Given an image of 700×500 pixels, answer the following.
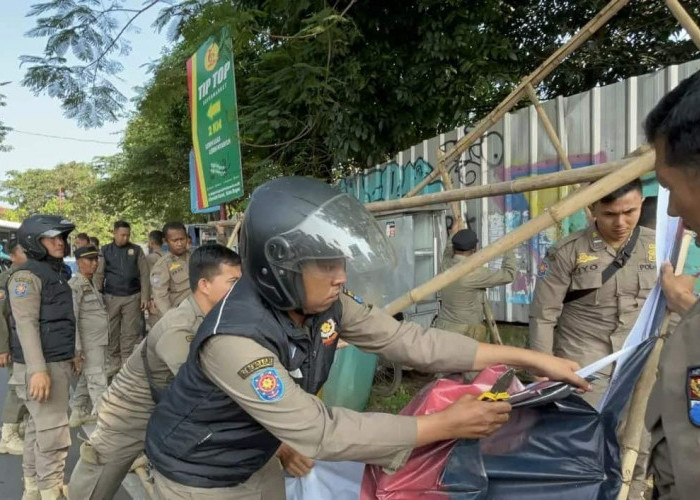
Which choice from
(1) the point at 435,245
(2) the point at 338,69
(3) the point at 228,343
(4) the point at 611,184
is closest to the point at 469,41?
(2) the point at 338,69

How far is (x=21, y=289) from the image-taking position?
337 centimetres

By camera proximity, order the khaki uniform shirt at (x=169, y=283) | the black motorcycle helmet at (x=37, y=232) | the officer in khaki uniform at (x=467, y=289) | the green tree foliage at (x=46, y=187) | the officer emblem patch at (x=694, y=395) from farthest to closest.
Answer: the green tree foliage at (x=46, y=187) → the khaki uniform shirt at (x=169, y=283) → the officer in khaki uniform at (x=467, y=289) → the black motorcycle helmet at (x=37, y=232) → the officer emblem patch at (x=694, y=395)

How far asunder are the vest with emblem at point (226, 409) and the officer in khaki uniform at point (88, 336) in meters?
3.66

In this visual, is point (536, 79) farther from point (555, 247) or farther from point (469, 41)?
point (469, 41)

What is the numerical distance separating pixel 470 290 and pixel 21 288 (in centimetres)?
319

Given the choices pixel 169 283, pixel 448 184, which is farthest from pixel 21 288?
pixel 448 184

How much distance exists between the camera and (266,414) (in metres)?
1.41

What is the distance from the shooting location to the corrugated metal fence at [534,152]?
4.16 metres

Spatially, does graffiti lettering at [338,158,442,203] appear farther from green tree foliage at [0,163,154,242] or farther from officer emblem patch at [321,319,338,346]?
green tree foliage at [0,163,154,242]

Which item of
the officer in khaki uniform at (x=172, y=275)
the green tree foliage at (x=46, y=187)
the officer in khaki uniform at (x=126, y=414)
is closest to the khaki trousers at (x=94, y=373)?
the officer in khaki uniform at (x=172, y=275)

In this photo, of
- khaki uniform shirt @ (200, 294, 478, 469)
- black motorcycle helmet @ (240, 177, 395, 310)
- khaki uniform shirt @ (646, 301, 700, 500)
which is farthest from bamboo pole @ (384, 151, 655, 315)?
khaki uniform shirt @ (646, 301, 700, 500)

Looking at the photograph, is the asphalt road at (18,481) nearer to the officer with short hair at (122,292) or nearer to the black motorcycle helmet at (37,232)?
the black motorcycle helmet at (37,232)

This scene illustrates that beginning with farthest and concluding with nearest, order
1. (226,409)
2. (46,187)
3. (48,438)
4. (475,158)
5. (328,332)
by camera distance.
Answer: (46,187), (475,158), (48,438), (328,332), (226,409)

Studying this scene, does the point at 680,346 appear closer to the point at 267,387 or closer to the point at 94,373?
the point at 267,387
